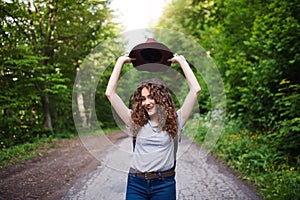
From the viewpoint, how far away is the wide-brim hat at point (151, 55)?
2.48 meters

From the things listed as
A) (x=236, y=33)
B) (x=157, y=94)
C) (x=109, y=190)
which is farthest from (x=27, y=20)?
(x=157, y=94)

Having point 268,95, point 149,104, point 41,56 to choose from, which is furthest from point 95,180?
point 41,56

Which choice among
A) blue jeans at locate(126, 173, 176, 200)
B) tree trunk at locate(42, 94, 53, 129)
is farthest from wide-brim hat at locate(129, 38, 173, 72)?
tree trunk at locate(42, 94, 53, 129)

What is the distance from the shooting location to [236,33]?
38.3 feet

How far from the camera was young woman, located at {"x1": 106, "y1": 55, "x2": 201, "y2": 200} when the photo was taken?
2.35 meters

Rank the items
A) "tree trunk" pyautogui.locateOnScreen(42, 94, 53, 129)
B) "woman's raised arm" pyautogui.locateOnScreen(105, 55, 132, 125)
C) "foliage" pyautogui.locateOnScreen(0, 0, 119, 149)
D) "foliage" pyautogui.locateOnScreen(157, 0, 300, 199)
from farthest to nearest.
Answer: "tree trunk" pyautogui.locateOnScreen(42, 94, 53, 129) → "foliage" pyautogui.locateOnScreen(0, 0, 119, 149) → "foliage" pyautogui.locateOnScreen(157, 0, 300, 199) → "woman's raised arm" pyautogui.locateOnScreen(105, 55, 132, 125)

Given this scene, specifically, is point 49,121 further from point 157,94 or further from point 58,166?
point 157,94

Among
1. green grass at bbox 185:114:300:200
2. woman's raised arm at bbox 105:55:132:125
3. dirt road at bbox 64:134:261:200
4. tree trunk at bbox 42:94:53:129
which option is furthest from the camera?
tree trunk at bbox 42:94:53:129

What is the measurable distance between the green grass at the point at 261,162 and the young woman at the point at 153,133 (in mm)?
1078

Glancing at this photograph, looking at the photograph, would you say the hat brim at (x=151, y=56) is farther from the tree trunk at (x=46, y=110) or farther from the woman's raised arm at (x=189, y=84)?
the tree trunk at (x=46, y=110)

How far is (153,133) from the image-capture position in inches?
95.4

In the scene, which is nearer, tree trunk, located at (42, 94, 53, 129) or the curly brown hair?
the curly brown hair

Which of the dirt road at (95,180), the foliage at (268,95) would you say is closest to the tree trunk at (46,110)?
the dirt road at (95,180)

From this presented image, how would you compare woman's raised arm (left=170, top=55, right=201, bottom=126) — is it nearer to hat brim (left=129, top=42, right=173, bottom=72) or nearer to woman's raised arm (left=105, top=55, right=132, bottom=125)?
hat brim (left=129, top=42, right=173, bottom=72)
